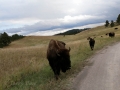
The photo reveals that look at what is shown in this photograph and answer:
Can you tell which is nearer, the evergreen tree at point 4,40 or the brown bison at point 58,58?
the brown bison at point 58,58

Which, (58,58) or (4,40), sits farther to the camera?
(4,40)

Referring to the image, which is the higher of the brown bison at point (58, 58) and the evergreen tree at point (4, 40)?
the brown bison at point (58, 58)

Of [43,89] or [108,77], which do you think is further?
[108,77]

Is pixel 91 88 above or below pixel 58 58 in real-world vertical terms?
below

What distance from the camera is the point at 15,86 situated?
31.4ft

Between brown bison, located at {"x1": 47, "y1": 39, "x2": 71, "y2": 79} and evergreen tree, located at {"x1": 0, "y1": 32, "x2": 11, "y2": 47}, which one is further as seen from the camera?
evergreen tree, located at {"x1": 0, "y1": 32, "x2": 11, "y2": 47}

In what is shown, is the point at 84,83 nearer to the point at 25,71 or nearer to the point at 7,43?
the point at 25,71

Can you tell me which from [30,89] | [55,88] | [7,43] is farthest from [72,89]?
[7,43]

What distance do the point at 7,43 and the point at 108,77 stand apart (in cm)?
7391

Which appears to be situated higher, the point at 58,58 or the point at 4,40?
the point at 58,58

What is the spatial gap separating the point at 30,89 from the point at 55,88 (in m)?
0.91

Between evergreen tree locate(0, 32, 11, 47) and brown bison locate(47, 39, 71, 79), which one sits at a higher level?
brown bison locate(47, 39, 71, 79)

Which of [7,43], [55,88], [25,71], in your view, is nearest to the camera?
[55,88]

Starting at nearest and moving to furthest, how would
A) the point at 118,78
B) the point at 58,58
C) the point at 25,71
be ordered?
the point at 118,78, the point at 58,58, the point at 25,71
